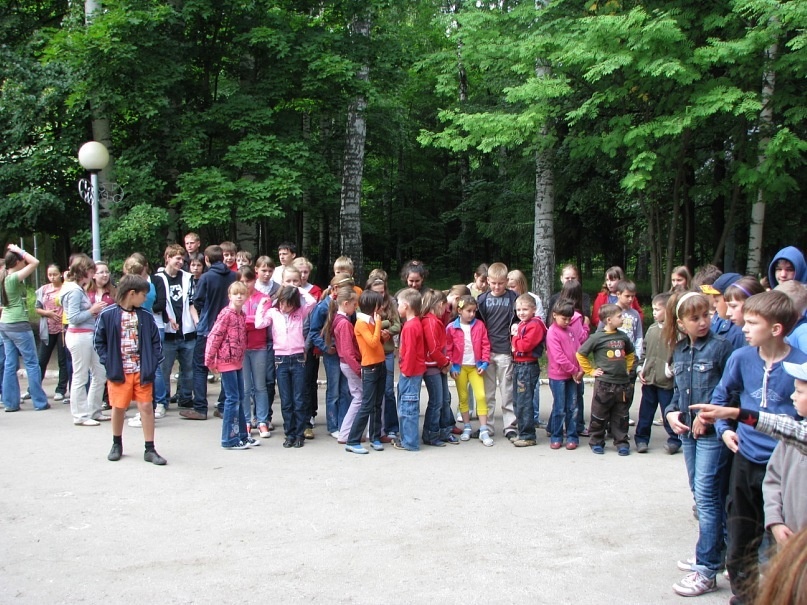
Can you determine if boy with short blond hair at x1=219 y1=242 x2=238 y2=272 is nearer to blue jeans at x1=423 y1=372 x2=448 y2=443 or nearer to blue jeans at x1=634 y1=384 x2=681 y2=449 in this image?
blue jeans at x1=423 y1=372 x2=448 y2=443

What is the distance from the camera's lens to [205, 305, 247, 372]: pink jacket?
301 inches

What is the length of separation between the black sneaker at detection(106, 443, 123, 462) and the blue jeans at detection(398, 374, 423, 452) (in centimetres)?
282

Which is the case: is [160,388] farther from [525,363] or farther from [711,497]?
[711,497]

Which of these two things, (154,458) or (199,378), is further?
(199,378)

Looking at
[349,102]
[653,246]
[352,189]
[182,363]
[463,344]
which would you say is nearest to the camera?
[463,344]

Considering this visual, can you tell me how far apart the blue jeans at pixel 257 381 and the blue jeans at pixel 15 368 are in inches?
121

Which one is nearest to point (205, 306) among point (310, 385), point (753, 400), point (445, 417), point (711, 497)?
point (310, 385)

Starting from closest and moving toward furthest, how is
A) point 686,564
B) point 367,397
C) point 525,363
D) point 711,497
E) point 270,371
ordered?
point 711,497 < point 686,564 < point 367,397 < point 525,363 < point 270,371

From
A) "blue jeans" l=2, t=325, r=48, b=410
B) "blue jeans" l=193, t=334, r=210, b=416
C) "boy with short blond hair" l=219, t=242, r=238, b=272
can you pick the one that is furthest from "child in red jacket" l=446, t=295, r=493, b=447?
"blue jeans" l=2, t=325, r=48, b=410

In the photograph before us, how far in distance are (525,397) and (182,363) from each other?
176 inches

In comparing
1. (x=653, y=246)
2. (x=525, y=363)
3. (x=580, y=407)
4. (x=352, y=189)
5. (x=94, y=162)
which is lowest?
(x=580, y=407)

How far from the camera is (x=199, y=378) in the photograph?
912 cm

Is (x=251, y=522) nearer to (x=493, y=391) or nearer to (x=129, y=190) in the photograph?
(x=493, y=391)

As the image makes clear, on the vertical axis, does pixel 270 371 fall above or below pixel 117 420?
above
